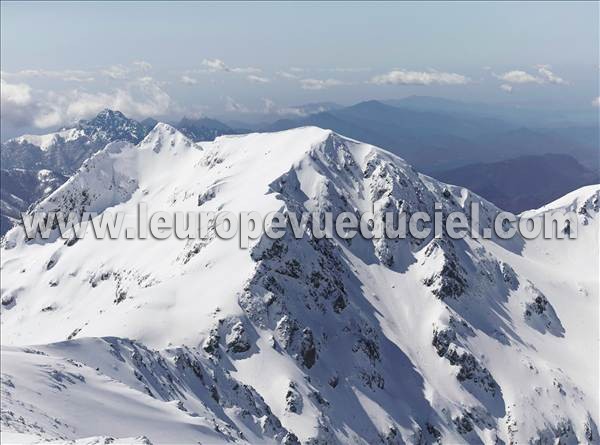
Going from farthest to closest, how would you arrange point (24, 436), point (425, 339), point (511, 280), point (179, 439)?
point (511, 280), point (425, 339), point (179, 439), point (24, 436)

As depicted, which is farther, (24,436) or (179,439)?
(179,439)

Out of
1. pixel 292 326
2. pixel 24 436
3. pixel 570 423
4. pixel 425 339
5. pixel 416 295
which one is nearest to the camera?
pixel 24 436

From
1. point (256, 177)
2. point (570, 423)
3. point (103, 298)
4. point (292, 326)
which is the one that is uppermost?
point (256, 177)

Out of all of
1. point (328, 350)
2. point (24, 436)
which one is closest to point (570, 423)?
point (328, 350)

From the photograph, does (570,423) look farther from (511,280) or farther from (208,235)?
(208,235)

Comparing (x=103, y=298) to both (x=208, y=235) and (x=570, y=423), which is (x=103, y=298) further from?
(x=570, y=423)

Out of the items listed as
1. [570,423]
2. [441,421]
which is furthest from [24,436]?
[570,423]

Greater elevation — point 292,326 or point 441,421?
point 292,326
